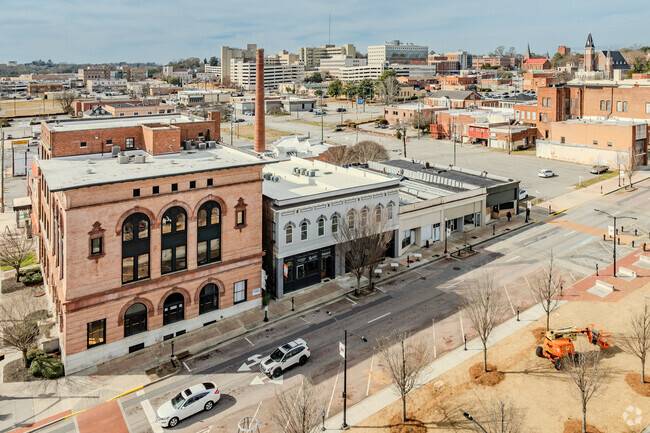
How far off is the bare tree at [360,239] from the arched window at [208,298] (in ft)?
38.6

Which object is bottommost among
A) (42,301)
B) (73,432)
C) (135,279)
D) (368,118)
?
(73,432)

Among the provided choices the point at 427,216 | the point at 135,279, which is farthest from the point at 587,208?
the point at 135,279

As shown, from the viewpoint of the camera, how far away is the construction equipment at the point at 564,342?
31050mm

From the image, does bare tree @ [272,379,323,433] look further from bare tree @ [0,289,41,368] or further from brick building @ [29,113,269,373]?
bare tree @ [0,289,41,368]

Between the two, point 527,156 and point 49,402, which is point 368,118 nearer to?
point 527,156

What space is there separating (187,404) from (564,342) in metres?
23.4

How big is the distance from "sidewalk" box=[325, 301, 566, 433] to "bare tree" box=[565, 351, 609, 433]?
5.85 meters

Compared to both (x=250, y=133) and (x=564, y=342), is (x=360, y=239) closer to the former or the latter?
(x=564, y=342)

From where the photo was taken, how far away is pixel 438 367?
32.3 meters

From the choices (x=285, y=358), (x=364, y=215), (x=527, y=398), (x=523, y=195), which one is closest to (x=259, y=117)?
(x=364, y=215)

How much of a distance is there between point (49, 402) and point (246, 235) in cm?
1744

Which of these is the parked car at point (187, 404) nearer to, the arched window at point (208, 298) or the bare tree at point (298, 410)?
the bare tree at point (298, 410)

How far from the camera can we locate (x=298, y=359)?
32.5 meters

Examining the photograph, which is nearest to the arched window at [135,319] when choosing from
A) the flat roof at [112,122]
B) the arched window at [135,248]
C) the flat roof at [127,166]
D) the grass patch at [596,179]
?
the arched window at [135,248]
